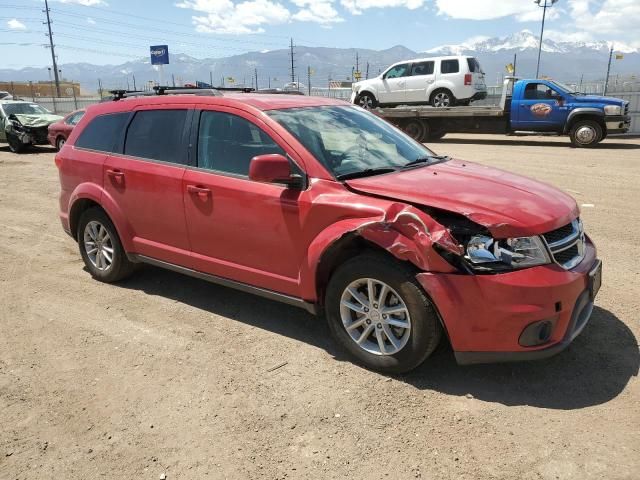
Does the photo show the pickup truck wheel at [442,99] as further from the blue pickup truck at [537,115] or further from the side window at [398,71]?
the side window at [398,71]

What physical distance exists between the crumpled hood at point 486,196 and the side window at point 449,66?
1551 centimetres

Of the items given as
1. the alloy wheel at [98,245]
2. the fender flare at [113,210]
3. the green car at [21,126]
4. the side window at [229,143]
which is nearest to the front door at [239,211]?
the side window at [229,143]

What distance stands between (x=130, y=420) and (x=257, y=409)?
71 centimetres

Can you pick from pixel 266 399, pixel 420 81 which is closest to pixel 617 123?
pixel 420 81

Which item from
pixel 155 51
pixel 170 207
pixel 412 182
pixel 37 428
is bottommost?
pixel 37 428

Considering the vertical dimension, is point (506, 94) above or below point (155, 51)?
below

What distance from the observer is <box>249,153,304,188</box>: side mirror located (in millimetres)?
3379

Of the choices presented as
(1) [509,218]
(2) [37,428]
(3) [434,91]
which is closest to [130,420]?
(2) [37,428]

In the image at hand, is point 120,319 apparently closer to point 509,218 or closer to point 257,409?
point 257,409

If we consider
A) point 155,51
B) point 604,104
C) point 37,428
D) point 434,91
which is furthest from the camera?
point 155,51

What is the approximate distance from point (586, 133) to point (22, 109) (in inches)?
722

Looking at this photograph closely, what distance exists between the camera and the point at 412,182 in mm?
3430

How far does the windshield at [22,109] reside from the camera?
17875 mm

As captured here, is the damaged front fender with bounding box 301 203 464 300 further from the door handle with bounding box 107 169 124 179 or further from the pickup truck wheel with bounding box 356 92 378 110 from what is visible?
the pickup truck wheel with bounding box 356 92 378 110
